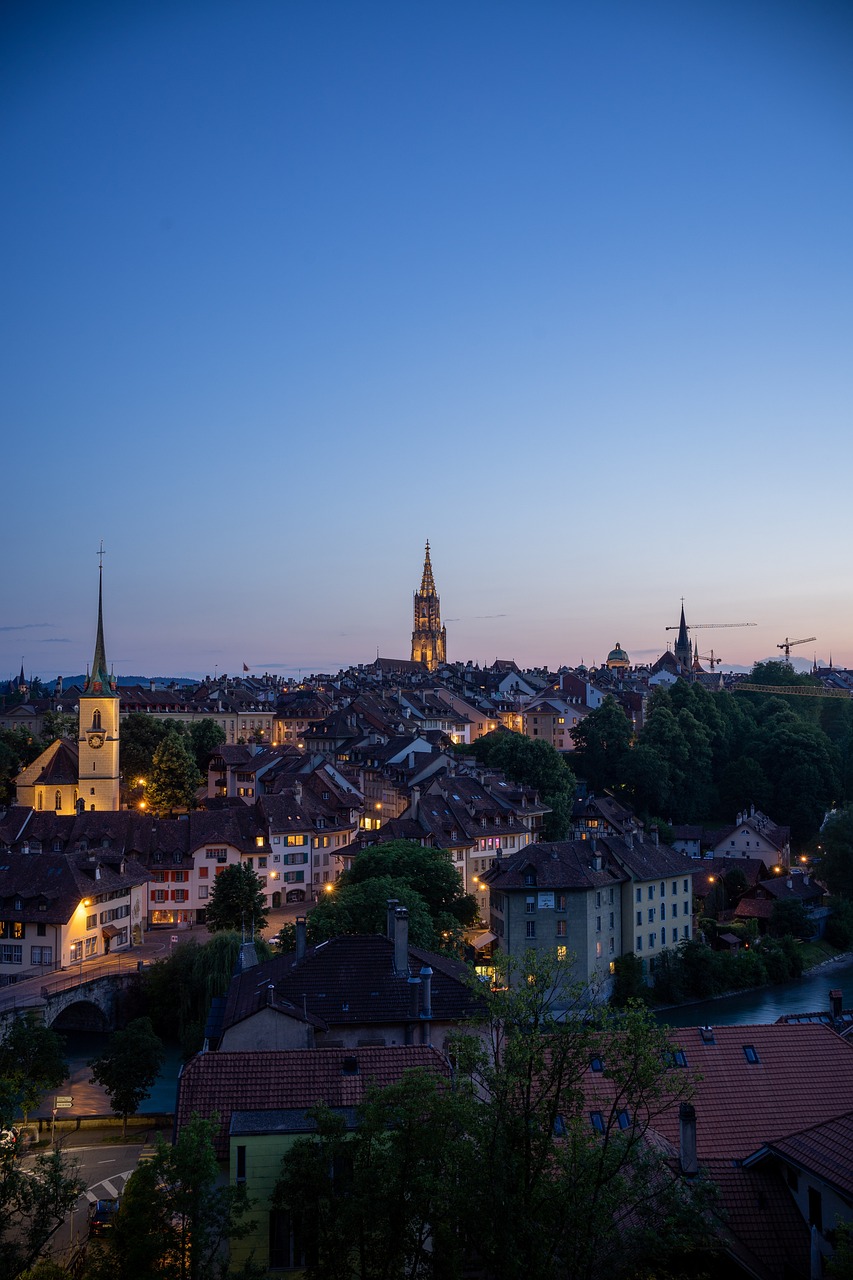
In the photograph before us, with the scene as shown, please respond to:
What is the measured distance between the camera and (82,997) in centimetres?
3356

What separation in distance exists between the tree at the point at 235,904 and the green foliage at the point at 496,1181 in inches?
1020

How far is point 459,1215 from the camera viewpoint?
1108cm

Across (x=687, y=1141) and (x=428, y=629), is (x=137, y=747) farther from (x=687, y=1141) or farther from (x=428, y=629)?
(x=428, y=629)

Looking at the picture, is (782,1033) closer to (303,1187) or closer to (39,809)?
(303,1187)

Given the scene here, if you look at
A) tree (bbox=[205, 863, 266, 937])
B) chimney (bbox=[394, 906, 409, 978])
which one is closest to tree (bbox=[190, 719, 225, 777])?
tree (bbox=[205, 863, 266, 937])

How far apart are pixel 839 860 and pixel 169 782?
31.2m

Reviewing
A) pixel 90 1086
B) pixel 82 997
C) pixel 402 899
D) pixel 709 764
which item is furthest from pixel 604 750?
pixel 90 1086

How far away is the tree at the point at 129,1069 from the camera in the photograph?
2486 cm

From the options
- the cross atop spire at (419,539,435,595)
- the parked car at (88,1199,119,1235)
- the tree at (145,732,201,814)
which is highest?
the cross atop spire at (419,539,435,595)

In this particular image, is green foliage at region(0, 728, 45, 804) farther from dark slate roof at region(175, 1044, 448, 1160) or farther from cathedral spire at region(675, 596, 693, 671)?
cathedral spire at region(675, 596, 693, 671)

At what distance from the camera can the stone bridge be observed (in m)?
32.6

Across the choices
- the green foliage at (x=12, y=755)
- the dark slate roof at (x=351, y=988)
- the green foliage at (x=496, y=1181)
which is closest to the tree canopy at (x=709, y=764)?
the green foliage at (x=12, y=755)

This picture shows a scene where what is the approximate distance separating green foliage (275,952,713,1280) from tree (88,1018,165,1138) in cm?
1331

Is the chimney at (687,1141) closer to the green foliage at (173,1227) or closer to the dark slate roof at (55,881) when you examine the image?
the green foliage at (173,1227)
